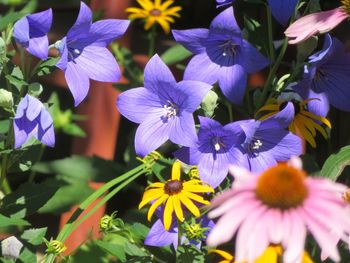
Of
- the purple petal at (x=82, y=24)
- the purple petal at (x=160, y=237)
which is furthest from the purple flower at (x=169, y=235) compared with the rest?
the purple petal at (x=82, y=24)

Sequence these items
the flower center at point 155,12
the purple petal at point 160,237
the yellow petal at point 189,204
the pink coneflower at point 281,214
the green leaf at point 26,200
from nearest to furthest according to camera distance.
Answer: the pink coneflower at point 281,214, the yellow petal at point 189,204, the purple petal at point 160,237, the green leaf at point 26,200, the flower center at point 155,12

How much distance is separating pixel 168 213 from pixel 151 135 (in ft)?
0.50

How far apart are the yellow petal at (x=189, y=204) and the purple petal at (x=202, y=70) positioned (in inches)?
9.4

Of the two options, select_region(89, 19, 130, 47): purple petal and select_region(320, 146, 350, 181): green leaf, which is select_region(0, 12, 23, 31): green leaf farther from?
select_region(320, 146, 350, 181): green leaf

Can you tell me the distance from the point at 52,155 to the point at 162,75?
1.23 metres

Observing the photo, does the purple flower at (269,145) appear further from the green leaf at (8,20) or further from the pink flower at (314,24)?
the green leaf at (8,20)

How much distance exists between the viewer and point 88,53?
1.22m

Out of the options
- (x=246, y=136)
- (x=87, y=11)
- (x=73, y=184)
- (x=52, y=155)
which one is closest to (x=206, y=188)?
(x=246, y=136)

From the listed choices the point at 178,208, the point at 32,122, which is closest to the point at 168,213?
the point at 178,208

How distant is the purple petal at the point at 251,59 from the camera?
120cm

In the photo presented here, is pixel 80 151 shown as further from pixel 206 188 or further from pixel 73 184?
pixel 206 188

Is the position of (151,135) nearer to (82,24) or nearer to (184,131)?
(184,131)

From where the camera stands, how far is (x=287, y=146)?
115 cm

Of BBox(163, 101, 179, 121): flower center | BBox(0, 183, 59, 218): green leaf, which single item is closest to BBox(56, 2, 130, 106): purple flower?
BBox(163, 101, 179, 121): flower center
